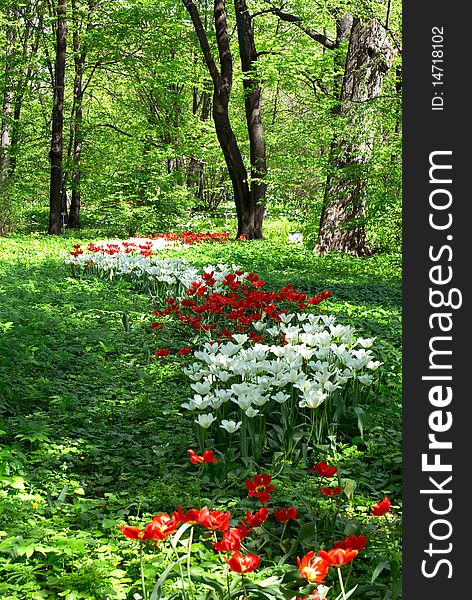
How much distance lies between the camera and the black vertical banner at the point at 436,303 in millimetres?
1870

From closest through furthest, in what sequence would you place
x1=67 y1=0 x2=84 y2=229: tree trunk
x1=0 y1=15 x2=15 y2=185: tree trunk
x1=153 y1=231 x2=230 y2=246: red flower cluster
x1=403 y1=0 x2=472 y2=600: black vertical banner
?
x1=403 y1=0 x2=472 y2=600: black vertical banner
x1=153 y1=231 x2=230 y2=246: red flower cluster
x1=0 y1=15 x2=15 y2=185: tree trunk
x1=67 y1=0 x2=84 y2=229: tree trunk

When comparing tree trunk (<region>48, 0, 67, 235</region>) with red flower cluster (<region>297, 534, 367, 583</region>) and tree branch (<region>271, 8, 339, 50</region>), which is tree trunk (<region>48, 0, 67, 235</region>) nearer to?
tree branch (<region>271, 8, 339, 50</region>)

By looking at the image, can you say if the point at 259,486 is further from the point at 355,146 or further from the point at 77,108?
the point at 77,108

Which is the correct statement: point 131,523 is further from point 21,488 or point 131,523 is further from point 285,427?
point 285,427

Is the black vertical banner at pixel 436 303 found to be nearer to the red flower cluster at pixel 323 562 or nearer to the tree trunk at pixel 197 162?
the red flower cluster at pixel 323 562

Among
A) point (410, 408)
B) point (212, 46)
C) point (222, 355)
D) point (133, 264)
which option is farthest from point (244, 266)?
point (212, 46)

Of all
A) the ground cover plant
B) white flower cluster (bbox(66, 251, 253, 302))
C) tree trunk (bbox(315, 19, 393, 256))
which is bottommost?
the ground cover plant

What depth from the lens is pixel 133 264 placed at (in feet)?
29.2

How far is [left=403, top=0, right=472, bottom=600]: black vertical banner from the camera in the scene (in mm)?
1870

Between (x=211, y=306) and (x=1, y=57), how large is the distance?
55.3 ft

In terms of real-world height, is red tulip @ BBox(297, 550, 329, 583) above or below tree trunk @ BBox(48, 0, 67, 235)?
below

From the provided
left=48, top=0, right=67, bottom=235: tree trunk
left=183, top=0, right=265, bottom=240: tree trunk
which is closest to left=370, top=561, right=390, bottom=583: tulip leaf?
left=183, top=0, right=265, bottom=240: tree trunk

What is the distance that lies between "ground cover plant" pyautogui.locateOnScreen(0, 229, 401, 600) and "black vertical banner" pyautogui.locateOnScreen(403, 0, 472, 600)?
22 centimetres

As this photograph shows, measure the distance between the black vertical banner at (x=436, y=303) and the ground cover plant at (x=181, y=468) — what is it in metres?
0.22
